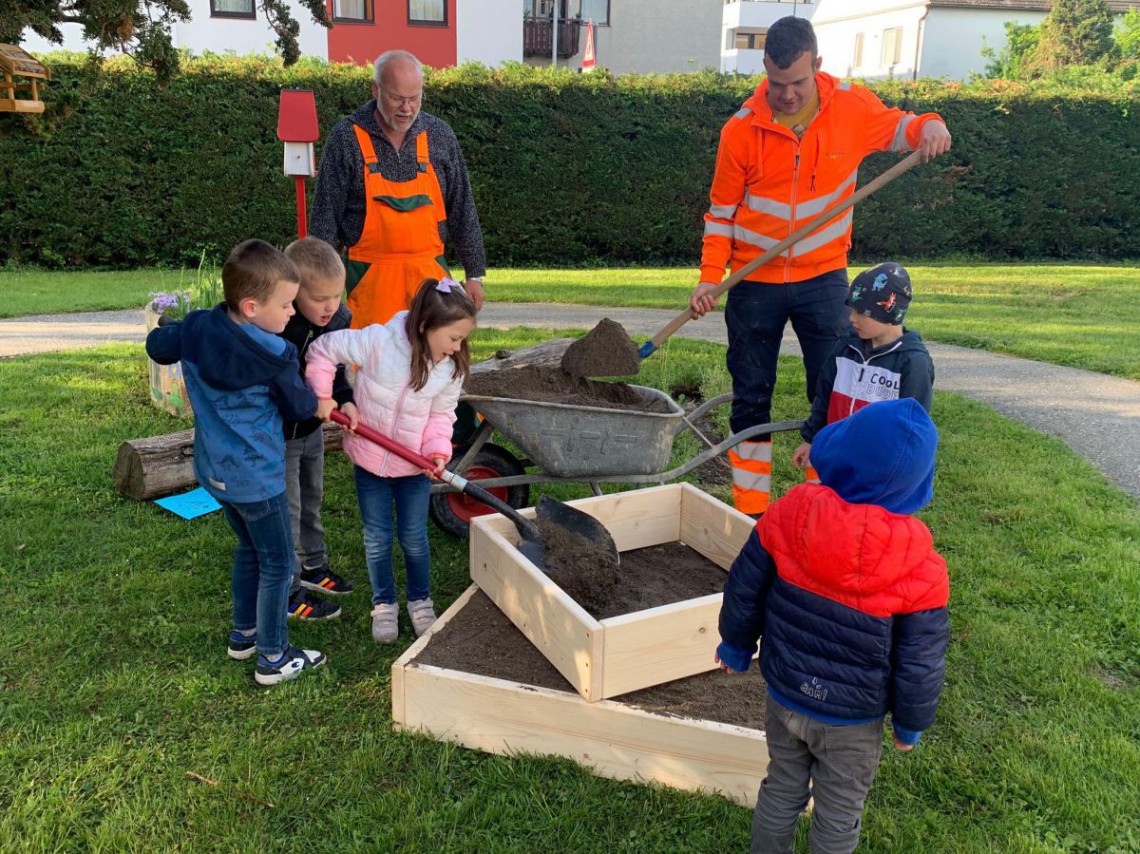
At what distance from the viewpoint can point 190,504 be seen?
4434 mm

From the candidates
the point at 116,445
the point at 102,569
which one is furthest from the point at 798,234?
the point at 116,445

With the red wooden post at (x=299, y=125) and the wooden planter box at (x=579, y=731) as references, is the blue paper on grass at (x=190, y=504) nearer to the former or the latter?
the red wooden post at (x=299, y=125)

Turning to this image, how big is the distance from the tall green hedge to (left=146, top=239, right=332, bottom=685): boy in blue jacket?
33.4ft

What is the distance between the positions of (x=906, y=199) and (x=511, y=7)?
10.3m

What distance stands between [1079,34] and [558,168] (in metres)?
19.5

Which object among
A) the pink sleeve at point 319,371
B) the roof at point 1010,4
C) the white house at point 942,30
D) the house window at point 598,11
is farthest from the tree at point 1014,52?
the pink sleeve at point 319,371

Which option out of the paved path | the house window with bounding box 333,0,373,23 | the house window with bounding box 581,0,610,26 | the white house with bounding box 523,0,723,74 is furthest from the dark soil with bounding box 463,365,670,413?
the house window with bounding box 581,0,610,26

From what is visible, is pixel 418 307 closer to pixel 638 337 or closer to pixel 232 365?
pixel 232 365

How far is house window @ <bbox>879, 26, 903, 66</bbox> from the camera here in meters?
34.0

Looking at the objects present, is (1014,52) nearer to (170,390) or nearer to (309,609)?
(170,390)

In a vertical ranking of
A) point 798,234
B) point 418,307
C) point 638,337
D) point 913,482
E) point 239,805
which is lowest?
point 239,805

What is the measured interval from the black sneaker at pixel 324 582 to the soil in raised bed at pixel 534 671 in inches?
25.0

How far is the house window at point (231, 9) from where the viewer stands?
1834 cm

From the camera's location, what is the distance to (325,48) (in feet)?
63.6
